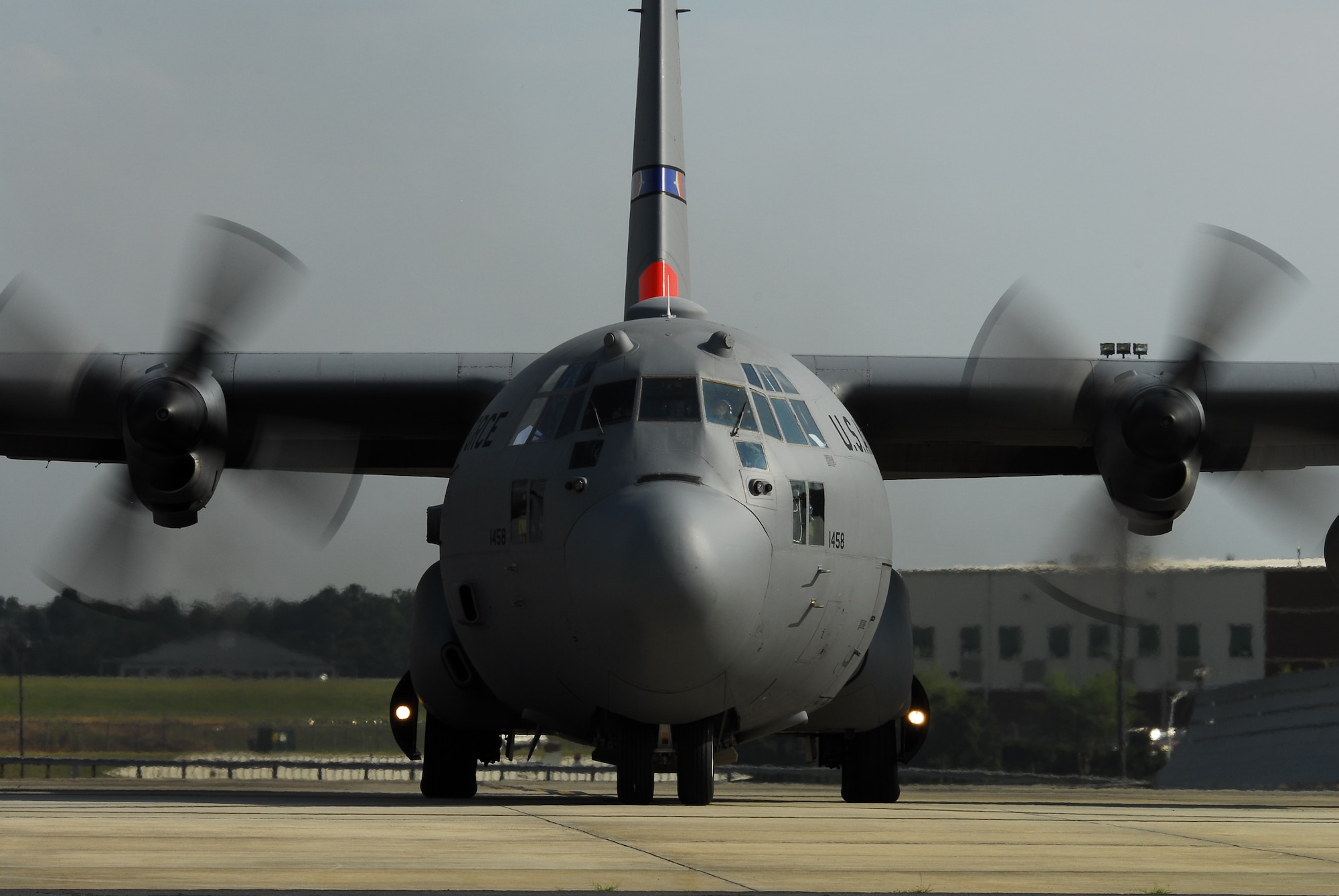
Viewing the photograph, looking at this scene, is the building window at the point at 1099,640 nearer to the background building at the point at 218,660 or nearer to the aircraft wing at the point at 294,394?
the background building at the point at 218,660

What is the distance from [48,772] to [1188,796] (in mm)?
21751

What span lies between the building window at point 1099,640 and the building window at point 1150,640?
2.07ft

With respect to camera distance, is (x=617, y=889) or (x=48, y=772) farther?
(x=48, y=772)

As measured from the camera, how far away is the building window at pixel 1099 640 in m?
30.8

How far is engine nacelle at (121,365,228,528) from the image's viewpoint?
1391 centimetres

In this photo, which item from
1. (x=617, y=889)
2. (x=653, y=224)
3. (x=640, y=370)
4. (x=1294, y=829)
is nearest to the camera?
(x=617, y=889)

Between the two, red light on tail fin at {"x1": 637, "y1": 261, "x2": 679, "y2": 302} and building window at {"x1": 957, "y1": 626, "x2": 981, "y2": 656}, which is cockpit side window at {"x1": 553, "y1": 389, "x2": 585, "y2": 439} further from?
building window at {"x1": 957, "y1": 626, "x2": 981, "y2": 656}

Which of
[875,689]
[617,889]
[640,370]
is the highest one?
[640,370]

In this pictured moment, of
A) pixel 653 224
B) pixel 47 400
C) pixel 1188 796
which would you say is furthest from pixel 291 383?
pixel 1188 796

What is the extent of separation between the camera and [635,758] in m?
10.4

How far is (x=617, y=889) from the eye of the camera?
16.8ft

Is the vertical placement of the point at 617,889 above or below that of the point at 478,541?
below

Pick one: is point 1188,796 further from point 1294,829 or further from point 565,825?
point 565,825

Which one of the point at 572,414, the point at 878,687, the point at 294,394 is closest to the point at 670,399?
the point at 572,414
